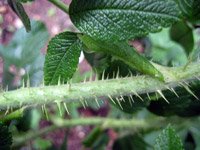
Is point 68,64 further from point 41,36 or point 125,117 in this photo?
point 125,117

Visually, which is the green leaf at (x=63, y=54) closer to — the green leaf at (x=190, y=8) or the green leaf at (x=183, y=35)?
the green leaf at (x=190, y=8)

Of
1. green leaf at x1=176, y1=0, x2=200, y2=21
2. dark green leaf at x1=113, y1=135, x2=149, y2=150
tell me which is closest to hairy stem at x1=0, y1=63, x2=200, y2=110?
green leaf at x1=176, y1=0, x2=200, y2=21

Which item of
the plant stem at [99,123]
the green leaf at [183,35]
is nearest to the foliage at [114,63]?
the green leaf at [183,35]

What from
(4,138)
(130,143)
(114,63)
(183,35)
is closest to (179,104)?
(114,63)

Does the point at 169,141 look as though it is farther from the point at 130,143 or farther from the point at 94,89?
the point at 130,143

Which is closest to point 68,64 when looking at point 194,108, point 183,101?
point 183,101
